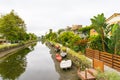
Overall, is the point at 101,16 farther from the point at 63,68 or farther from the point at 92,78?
the point at 92,78

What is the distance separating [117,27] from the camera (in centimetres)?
2327

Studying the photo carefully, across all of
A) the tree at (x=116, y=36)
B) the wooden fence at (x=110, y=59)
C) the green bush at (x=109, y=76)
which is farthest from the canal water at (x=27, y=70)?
the tree at (x=116, y=36)

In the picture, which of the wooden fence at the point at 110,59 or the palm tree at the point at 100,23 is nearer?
the wooden fence at the point at 110,59

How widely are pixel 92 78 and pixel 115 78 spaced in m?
4.01

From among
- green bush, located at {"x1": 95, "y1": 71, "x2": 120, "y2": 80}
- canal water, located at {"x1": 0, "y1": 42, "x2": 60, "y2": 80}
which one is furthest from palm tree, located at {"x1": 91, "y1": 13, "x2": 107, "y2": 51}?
green bush, located at {"x1": 95, "y1": 71, "x2": 120, "y2": 80}

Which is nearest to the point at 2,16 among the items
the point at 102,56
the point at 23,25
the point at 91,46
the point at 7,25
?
the point at 7,25

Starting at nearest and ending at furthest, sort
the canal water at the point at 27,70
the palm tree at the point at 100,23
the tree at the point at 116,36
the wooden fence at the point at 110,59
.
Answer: the wooden fence at the point at 110,59 < the tree at the point at 116,36 < the canal water at the point at 27,70 < the palm tree at the point at 100,23

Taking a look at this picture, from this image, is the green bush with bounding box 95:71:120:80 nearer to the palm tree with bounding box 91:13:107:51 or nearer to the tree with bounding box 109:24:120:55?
the tree with bounding box 109:24:120:55

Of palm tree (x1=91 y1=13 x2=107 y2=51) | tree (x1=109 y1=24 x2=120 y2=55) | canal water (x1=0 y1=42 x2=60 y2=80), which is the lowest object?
canal water (x1=0 y1=42 x2=60 y2=80)

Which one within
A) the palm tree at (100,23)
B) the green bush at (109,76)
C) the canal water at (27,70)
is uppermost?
the palm tree at (100,23)

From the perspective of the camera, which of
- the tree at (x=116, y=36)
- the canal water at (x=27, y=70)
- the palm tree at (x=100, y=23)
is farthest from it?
the palm tree at (x=100, y=23)

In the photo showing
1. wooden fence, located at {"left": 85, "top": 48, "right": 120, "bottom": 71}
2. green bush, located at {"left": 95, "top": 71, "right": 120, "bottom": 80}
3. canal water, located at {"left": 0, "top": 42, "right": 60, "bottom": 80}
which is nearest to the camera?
green bush, located at {"left": 95, "top": 71, "right": 120, "bottom": 80}

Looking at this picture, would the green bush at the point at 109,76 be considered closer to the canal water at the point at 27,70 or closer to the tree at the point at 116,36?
the canal water at the point at 27,70

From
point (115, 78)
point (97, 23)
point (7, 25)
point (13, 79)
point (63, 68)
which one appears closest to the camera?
point (115, 78)
